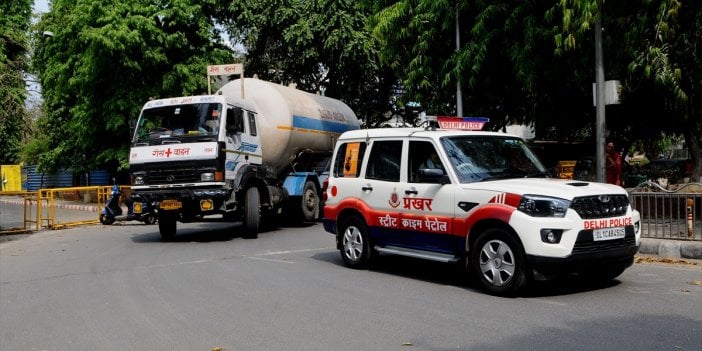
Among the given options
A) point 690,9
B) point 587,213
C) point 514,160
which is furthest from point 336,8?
point 587,213

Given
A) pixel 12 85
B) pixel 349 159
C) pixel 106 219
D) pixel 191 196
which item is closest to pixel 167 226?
pixel 191 196

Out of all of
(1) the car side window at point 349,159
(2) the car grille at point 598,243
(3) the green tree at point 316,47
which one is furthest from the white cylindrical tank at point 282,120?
(2) the car grille at point 598,243

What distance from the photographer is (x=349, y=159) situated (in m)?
10.1

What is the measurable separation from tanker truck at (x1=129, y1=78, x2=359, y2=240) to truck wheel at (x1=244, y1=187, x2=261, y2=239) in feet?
0.07

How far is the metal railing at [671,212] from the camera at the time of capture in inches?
422

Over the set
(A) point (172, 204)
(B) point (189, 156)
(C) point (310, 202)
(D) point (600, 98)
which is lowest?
(C) point (310, 202)

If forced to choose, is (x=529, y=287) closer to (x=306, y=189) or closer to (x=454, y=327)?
(x=454, y=327)

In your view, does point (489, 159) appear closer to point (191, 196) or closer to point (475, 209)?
point (475, 209)

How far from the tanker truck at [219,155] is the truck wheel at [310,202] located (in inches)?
2.8

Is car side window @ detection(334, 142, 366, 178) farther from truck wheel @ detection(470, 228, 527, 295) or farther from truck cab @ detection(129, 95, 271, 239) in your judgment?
truck cab @ detection(129, 95, 271, 239)

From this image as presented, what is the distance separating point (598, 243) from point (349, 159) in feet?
13.3

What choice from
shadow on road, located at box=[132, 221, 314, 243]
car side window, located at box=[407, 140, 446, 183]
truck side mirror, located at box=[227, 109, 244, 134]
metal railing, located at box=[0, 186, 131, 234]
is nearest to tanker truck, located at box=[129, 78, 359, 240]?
truck side mirror, located at box=[227, 109, 244, 134]

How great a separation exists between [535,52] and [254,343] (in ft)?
36.6

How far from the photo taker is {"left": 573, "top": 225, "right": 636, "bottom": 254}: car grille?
7164 millimetres
